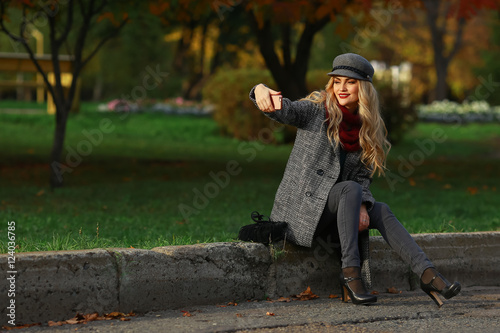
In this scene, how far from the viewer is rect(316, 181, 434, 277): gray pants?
4879mm

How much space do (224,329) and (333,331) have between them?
0.57 meters

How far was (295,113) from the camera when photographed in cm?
500

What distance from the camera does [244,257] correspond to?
5.03 metres

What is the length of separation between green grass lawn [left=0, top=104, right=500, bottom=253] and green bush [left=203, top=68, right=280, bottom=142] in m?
0.45

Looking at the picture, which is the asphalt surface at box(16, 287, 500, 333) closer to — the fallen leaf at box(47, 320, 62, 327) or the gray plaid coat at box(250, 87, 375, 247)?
the fallen leaf at box(47, 320, 62, 327)

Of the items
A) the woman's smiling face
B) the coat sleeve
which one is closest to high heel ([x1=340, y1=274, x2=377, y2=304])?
the coat sleeve

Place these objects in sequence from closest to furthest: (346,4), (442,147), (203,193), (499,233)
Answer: (499,233)
(203,193)
(346,4)
(442,147)

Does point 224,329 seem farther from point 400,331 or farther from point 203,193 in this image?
point 203,193

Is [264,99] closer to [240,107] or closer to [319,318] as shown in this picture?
[319,318]

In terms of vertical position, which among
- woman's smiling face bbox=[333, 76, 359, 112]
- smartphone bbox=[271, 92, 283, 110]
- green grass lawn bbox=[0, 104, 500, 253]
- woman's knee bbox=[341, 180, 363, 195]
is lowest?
green grass lawn bbox=[0, 104, 500, 253]

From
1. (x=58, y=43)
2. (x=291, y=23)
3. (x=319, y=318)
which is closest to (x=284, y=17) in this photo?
(x=291, y=23)

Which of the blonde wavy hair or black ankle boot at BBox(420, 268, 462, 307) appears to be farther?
the blonde wavy hair

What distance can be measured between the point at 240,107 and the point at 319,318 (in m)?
14.6

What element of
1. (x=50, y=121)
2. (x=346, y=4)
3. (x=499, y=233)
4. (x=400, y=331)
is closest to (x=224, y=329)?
(x=400, y=331)
